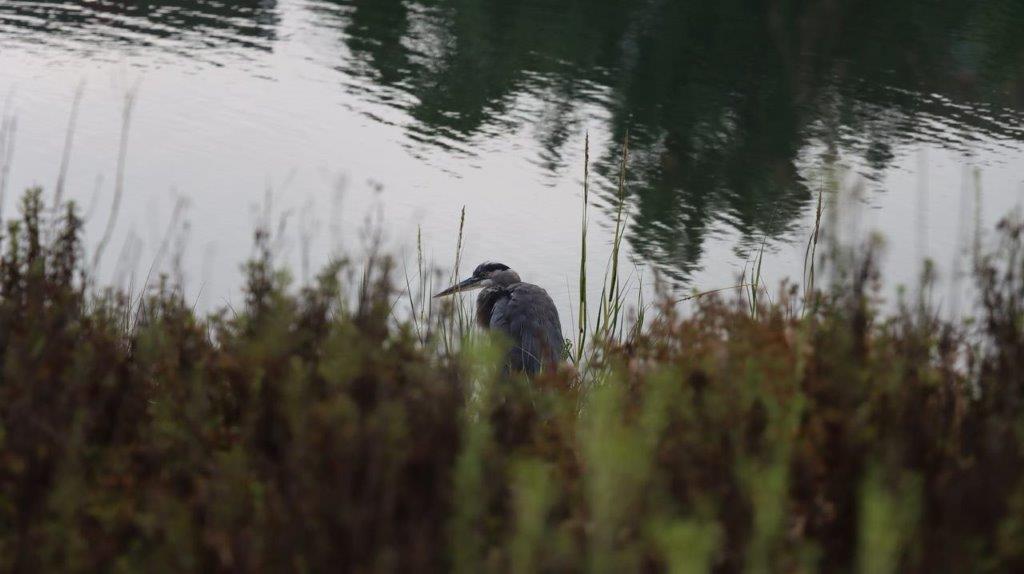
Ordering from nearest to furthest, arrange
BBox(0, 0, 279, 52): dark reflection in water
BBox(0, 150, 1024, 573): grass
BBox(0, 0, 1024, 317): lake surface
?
1. BBox(0, 150, 1024, 573): grass
2. BBox(0, 0, 1024, 317): lake surface
3. BBox(0, 0, 279, 52): dark reflection in water

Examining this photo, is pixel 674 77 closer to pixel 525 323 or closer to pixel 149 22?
pixel 149 22

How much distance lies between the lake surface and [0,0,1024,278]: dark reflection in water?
0.04 meters

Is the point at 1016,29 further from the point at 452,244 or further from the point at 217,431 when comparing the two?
the point at 217,431

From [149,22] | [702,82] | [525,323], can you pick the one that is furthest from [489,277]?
[149,22]

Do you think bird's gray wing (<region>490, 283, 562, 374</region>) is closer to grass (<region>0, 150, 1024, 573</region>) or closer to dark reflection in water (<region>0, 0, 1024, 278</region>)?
grass (<region>0, 150, 1024, 573</region>)

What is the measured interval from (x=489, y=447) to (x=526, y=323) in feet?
9.39

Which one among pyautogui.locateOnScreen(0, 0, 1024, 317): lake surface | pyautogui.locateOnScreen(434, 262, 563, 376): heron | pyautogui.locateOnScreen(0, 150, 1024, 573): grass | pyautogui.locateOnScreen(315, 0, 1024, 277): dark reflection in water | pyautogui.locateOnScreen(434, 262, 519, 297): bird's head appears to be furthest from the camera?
pyautogui.locateOnScreen(315, 0, 1024, 277): dark reflection in water

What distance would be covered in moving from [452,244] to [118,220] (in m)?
1.98

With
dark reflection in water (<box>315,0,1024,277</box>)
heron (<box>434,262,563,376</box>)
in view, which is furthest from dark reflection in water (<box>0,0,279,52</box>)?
heron (<box>434,262,563,376</box>)

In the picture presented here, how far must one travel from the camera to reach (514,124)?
1041 cm

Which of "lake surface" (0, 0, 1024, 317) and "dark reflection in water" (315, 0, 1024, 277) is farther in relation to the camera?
"dark reflection in water" (315, 0, 1024, 277)

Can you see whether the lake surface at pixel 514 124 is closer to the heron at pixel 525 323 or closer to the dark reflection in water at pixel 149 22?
the dark reflection in water at pixel 149 22

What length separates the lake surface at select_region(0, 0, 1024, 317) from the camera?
7.62m

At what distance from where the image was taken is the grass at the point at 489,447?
167cm
